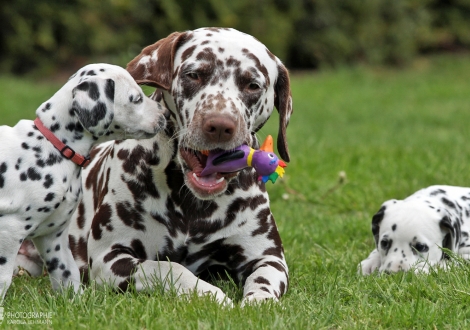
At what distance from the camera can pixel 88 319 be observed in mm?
3982

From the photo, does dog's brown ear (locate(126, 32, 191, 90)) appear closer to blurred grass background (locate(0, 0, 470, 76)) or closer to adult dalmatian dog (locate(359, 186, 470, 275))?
adult dalmatian dog (locate(359, 186, 470, 275))

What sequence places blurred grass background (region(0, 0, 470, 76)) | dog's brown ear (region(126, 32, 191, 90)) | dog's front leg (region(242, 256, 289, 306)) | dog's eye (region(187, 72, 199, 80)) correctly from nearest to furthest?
dog's front leg (region(242, 256, 289, 306)) < dog's eye (region(187, 72, 199, 80)) < dog's brown ear (region(126, 32, 191, 90)) < blurred grass background (region(0, 0, 470, 76))

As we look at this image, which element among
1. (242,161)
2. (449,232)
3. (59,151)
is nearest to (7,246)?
(59,151)

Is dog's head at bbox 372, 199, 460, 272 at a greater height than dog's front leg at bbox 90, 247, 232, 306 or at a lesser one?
lesser

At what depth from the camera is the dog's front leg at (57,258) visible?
15.7ft

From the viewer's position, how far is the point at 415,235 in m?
5.76

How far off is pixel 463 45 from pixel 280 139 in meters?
18.0

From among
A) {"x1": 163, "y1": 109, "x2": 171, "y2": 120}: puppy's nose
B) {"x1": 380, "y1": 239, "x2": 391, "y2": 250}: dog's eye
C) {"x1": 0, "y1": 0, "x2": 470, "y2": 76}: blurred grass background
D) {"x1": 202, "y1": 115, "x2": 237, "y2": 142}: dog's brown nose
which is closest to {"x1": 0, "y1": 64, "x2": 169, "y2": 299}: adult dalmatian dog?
{"x1": 163, "y1": 109, "x2": 171, "y2": 120}: puppy's nose

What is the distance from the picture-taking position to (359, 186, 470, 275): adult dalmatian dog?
223 inches

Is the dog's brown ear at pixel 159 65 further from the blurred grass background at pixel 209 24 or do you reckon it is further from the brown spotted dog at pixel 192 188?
the blurred grass background at pixel 209 24

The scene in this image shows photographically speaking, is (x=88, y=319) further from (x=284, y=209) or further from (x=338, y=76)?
(x=338, y=76)

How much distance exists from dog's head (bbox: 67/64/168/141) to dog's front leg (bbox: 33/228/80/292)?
692 mm

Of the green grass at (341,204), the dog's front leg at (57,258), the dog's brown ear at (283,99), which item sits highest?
the dog's brown ear at (283,99)

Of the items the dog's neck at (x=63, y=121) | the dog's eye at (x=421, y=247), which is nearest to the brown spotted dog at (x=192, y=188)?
the dog's neck at (x=63, y=121)
